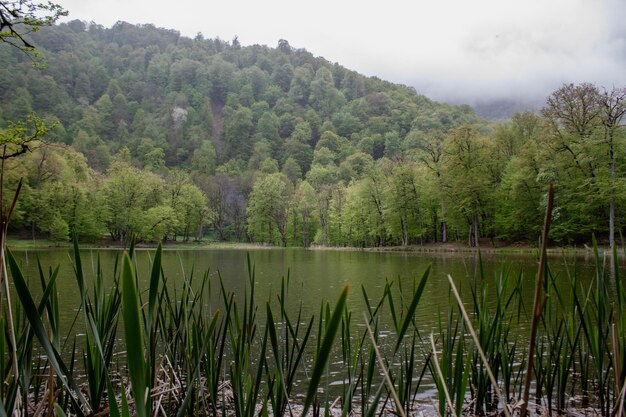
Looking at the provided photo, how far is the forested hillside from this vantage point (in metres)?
36.1

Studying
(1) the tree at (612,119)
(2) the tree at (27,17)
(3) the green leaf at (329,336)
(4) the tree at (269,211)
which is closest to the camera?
(3) the green leaf at (329,336)

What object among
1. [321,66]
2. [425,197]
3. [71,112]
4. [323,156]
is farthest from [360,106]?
[425,197]

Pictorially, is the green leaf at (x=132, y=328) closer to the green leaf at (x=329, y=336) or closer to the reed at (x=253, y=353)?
the reed at (x=253, y=353)

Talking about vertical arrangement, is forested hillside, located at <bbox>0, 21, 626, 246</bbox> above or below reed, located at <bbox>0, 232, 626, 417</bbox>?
above

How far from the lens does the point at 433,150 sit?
4944cm

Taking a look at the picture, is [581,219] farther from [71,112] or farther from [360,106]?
[71,112]

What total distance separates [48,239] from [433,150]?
4617 centimetres

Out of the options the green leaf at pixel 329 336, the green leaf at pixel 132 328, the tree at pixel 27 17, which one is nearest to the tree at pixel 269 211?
the tree at pixel 27 17

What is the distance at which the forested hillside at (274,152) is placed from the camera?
1420 inches

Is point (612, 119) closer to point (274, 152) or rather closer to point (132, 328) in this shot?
point (132, 328)

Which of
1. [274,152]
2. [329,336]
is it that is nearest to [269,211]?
[274,152]

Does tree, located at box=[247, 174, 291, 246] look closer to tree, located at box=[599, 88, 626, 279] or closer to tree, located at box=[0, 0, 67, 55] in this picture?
tree, located at box=[599, 88, 626, 279]

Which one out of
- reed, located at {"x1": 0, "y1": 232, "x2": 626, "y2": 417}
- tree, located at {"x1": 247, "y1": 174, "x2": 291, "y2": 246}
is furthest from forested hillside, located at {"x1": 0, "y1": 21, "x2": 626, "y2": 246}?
reed, located at {"x1": 0, "y1": 232, "x2": 626, "y2": 417}

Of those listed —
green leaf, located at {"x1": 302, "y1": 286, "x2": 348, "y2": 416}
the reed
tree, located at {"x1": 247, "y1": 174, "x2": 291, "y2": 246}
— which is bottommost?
the reed
